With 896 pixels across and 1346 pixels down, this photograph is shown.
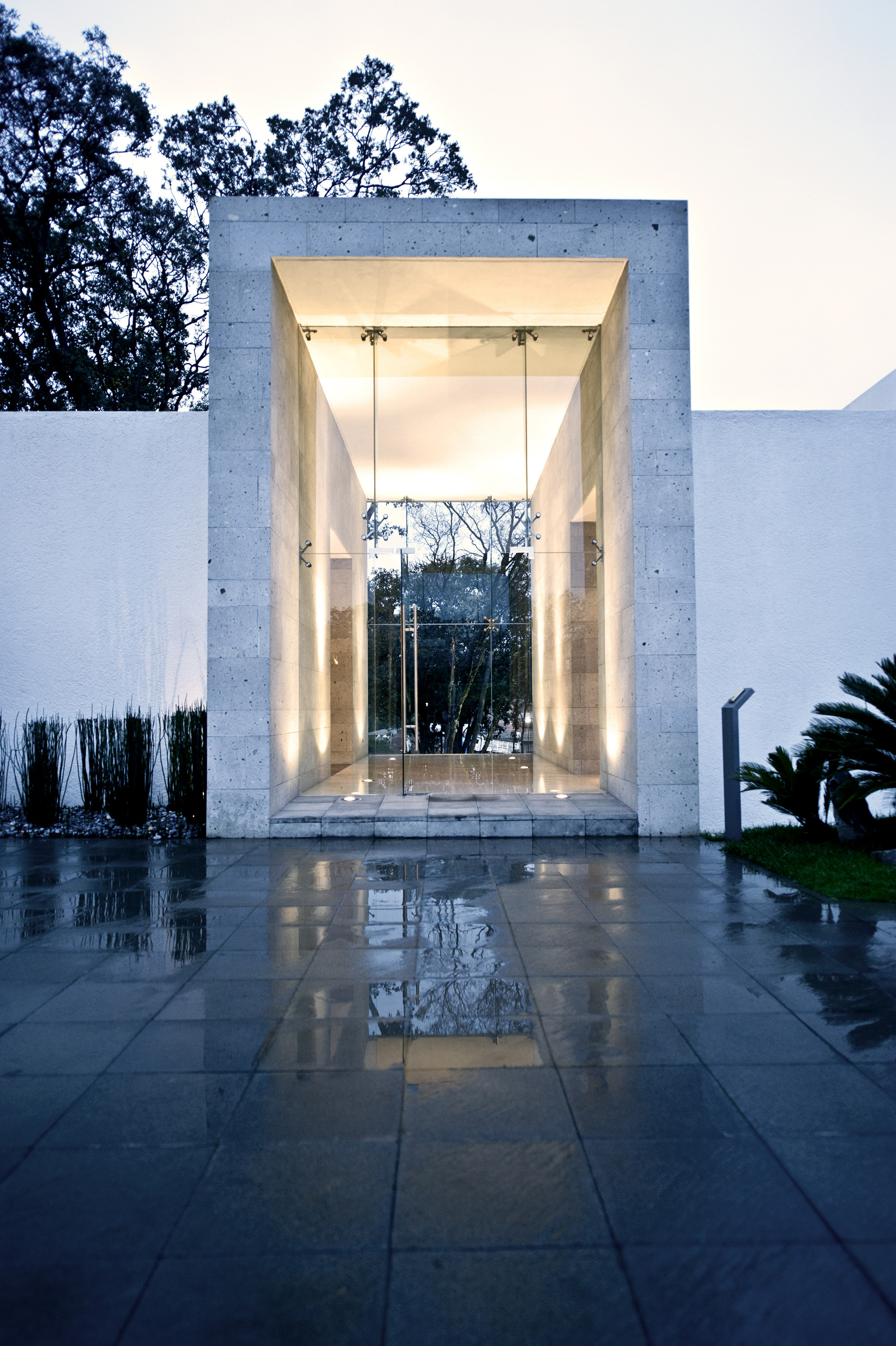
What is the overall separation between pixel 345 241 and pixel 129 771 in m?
5.39

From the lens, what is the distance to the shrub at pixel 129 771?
812 cm

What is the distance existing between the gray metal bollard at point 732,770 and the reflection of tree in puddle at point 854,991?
212 cm

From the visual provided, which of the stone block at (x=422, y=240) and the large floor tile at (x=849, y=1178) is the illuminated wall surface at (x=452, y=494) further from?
the large floor tile at (x=849, y=1178)

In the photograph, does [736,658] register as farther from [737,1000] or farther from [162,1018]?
[162,1018]

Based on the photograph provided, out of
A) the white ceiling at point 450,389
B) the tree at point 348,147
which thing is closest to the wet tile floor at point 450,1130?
the white ceiling at point 450,389

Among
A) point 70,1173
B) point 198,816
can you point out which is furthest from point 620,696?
point 70,1173

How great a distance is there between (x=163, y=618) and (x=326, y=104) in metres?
14.8

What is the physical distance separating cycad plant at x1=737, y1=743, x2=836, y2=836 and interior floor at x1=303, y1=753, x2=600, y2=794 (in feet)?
7.90

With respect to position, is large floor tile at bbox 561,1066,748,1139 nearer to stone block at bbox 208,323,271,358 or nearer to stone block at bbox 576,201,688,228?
stone block at bbox 208,323,271,358

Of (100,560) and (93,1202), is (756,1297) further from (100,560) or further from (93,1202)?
(100,560)

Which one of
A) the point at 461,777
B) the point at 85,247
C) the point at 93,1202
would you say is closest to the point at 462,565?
the point at 461,777

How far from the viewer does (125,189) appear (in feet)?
57.3

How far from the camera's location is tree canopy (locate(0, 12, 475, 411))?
1648 centimetres

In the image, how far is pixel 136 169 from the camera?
17.7 meters
